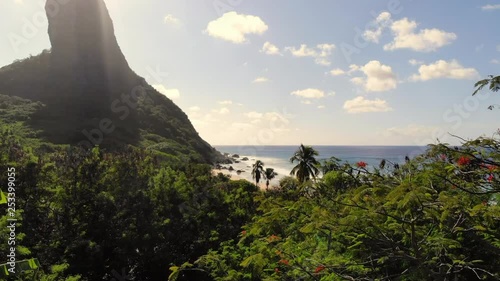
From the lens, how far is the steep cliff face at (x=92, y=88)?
348 ft

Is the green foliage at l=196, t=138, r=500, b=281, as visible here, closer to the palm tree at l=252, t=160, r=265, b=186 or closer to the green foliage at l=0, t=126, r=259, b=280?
the green foliage at l=0, t=126, r=259, b=280

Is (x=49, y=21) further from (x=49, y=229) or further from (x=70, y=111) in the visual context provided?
(x=49, y=229)

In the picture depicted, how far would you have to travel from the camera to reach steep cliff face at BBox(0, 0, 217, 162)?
4173 inches

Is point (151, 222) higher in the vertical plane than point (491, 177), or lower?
lower

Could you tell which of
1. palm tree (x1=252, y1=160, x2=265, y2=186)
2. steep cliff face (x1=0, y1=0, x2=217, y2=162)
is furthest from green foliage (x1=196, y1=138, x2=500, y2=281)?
steep cliff face (x1=0, y1=0, x2=217, y2=162)

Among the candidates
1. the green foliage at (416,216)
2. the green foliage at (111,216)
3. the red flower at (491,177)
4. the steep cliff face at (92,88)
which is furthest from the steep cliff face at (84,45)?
the red flower at (491,177)

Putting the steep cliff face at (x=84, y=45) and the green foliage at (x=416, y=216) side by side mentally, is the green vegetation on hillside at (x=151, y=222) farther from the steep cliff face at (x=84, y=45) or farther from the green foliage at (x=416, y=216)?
the steep cliff face at (x=84, y=45)

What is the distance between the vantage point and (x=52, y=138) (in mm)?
87000

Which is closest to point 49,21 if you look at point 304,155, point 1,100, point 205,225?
point 1,100

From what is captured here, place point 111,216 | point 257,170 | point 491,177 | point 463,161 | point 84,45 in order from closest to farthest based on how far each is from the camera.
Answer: point 491,177
point 463,161
point 111,216
point 257,170
point 84,45

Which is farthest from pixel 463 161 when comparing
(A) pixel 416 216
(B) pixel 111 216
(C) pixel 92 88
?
(C) pixel 92 88

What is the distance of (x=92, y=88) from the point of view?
125m

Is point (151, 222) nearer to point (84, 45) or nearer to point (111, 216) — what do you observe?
point (111, 216)

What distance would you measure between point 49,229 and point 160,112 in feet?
405
